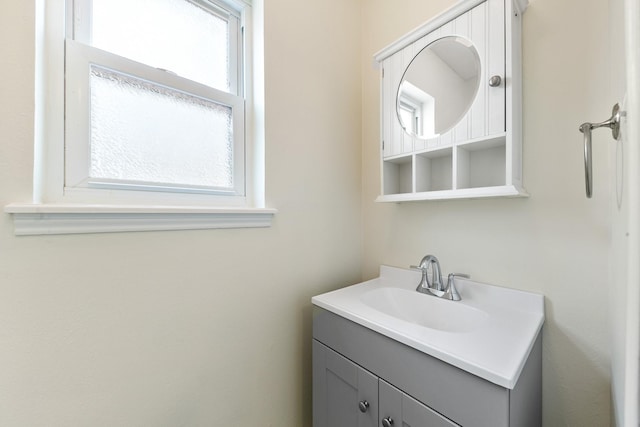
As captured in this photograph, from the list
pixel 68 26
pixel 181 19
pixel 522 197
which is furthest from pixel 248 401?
pixel 181 19

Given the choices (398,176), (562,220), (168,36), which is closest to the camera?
(562,220)

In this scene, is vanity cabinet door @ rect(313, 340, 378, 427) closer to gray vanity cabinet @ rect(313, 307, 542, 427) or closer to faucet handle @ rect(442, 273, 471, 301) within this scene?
gray vanity cabinet @ rect(313, 307, 542, 427)

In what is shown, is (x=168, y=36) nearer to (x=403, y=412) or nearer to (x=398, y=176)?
(x=398, y=176)

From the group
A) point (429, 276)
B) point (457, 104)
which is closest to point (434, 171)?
point (457, 104)

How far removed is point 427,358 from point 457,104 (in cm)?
83

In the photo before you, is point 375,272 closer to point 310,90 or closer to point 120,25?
→ point 310,90

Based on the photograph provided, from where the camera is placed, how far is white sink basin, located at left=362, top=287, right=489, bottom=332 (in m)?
0.89

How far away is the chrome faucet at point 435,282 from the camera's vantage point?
96 centimetres

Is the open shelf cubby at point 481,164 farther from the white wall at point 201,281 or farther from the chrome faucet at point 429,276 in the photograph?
the white wall at point 201,281

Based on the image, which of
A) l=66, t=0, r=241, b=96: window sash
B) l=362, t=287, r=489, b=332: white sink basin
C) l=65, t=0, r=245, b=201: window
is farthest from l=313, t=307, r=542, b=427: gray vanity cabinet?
l=66, t=0, r=241, b=96: window sash

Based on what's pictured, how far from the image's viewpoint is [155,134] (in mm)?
845

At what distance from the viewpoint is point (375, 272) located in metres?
1.33

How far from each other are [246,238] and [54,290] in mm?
513

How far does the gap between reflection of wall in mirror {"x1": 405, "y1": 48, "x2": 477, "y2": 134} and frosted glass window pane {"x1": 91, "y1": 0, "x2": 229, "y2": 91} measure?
2.56ft
